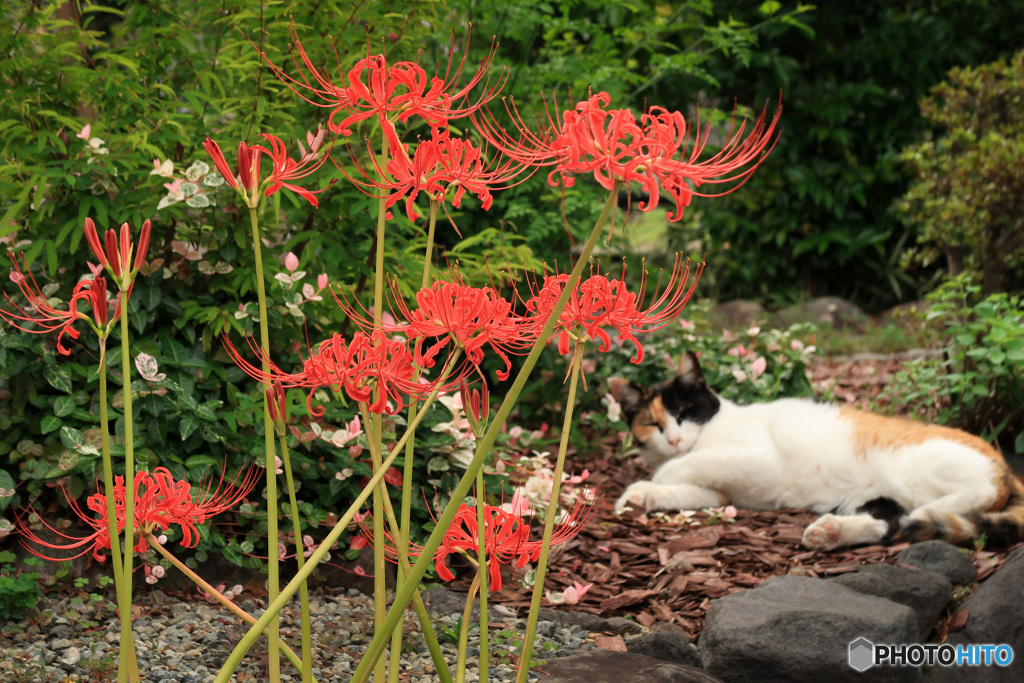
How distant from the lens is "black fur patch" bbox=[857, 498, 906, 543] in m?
3.75

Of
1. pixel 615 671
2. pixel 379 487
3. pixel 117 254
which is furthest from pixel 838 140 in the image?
pixel 117 254

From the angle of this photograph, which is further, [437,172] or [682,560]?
[682,560]

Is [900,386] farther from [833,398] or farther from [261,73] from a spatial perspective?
[261,73]

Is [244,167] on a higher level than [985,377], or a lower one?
lower

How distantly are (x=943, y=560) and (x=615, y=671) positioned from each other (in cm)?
166

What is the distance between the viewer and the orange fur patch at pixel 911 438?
351 cm

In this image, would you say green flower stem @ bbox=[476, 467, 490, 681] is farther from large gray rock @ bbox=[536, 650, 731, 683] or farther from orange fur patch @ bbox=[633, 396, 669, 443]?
orange fur patch @ bbox=[633, 396, 669, 443]

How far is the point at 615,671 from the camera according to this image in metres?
2.31

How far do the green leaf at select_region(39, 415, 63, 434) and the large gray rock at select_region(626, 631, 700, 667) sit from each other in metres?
2.06

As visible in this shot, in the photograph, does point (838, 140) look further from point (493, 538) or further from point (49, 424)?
point (493, 538)

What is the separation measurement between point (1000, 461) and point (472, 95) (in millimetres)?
3573

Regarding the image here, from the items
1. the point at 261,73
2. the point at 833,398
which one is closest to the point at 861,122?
the point at 833,398

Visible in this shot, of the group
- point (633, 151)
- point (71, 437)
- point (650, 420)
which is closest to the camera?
point (633, 151)

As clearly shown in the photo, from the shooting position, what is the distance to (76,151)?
3.03 meters
